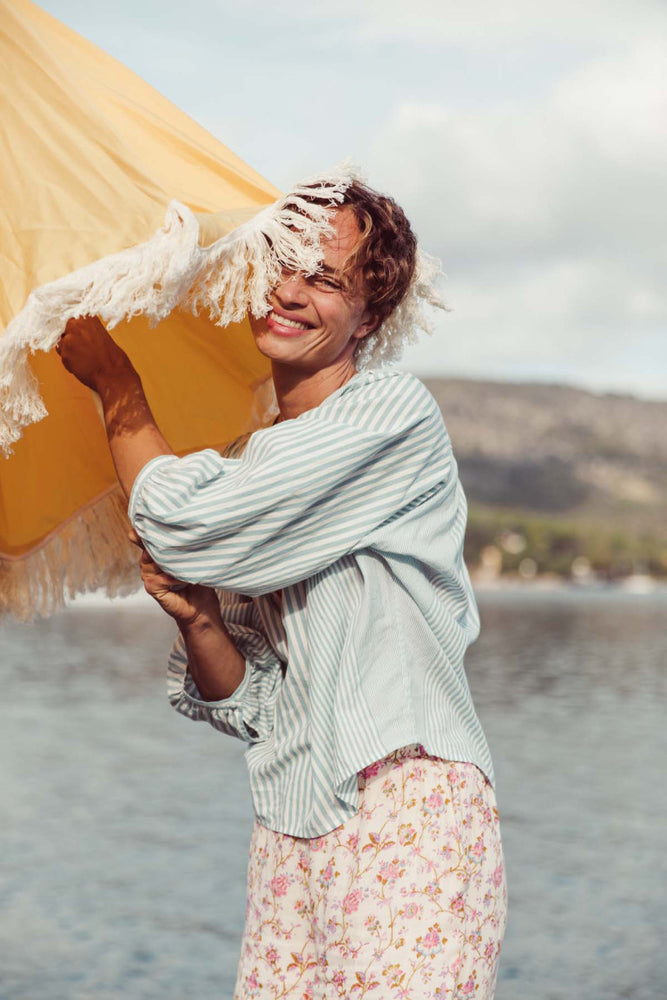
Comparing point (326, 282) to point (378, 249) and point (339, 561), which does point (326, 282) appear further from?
point (339, 561)

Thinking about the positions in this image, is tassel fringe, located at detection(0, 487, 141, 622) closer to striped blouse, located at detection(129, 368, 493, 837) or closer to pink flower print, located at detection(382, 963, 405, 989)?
striped blouse, located at detection(129, 368, 493, 837)

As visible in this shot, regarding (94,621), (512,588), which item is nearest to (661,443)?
(512,588)


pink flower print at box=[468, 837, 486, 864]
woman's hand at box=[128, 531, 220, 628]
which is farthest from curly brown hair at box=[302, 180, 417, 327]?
pink flower print at box=[468, 837, 486, 864]

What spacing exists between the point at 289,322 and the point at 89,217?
0.30m

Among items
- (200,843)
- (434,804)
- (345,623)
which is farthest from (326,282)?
(200,843)

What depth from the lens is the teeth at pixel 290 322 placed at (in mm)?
1675

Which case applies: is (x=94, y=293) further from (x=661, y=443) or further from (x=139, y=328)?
(x=661, y=443)

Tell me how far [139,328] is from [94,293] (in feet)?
1.52

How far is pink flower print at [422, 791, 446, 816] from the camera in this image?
158 centimetres

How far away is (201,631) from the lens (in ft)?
5.58

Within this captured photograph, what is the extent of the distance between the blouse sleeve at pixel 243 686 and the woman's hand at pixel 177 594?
0.39 feet

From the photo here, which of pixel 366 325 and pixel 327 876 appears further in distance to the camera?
pixel 366 325

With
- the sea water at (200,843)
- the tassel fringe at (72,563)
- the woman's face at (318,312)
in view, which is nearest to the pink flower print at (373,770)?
the woman's face at (318,312)

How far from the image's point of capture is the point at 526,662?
1961 cm
